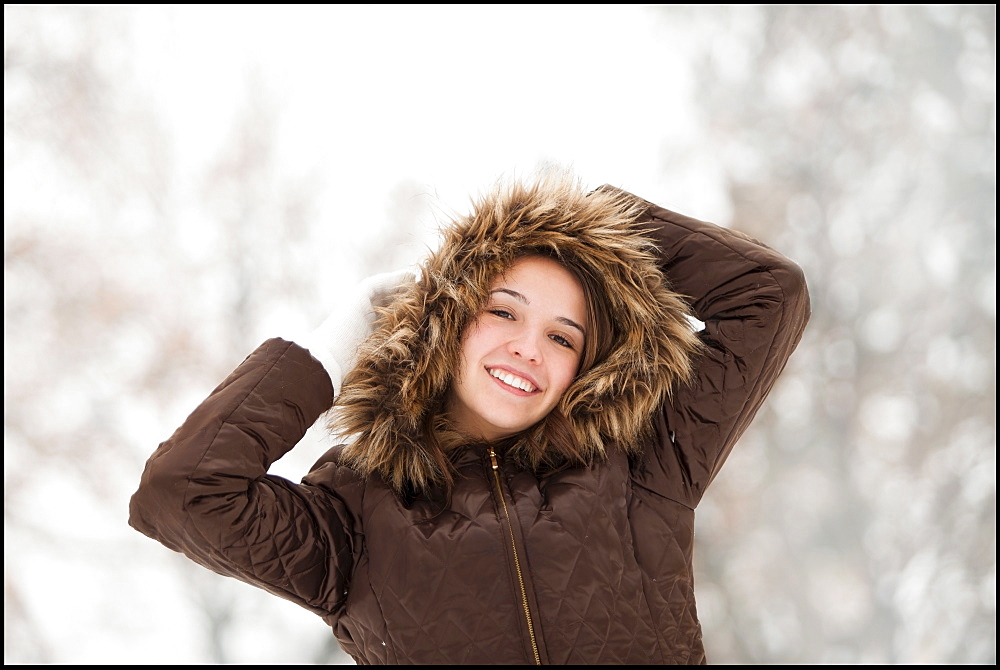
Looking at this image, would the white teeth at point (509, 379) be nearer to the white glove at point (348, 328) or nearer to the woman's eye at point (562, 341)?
the woman's eye at point (562, 341)

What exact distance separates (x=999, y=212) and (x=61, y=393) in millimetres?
3073

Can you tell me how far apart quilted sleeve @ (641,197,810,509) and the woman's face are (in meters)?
0.23

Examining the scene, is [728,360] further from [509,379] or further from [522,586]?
[522,586]

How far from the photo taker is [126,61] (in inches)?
106

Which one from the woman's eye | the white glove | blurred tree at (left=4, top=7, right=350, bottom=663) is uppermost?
the woman's eye

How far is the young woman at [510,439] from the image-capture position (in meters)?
1.46

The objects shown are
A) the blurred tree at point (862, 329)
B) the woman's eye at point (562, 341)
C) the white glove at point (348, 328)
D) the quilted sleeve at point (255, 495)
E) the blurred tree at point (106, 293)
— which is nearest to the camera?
the quilted sleeve at point (255, 495)

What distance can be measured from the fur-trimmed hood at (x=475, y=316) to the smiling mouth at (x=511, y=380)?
8 cm

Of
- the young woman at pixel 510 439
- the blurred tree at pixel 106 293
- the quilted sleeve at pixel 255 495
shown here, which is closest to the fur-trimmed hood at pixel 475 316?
the young woman at pixel 510 439

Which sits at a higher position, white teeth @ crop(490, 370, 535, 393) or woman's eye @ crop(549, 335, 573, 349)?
woman's eye @ crop(549, 335, 573, 349)

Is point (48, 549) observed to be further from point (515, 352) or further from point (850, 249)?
point (850, 249)

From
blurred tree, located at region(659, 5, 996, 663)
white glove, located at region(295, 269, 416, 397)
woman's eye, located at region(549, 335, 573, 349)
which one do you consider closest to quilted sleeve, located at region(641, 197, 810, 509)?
woman's eye, located at region(549, 335, 573, 349)

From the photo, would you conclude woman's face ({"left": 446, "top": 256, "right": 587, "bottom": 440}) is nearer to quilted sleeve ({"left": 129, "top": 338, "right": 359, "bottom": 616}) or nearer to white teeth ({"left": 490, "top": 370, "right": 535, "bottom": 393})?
white teeth ({"left": 490, "top": 370, "right": 535, "bottom": 393})

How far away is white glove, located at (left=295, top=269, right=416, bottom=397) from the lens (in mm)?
1568
